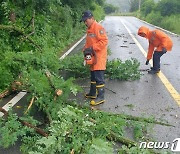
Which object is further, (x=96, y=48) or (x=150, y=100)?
(x=150, y=100)

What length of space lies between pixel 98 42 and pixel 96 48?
0.13 metres

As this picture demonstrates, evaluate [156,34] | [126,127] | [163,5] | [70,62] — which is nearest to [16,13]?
[70,62]

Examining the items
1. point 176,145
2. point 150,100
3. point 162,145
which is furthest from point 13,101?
point 176,145

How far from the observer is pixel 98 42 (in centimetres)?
661

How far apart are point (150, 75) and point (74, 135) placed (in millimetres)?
5973

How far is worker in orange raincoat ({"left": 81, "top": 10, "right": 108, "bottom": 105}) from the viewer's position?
6574 mm

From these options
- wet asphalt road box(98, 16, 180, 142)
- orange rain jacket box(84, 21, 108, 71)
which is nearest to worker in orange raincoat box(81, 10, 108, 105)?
orange rain jacket box(84, 21, 108, 71)

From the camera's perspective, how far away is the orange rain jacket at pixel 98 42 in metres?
6.57

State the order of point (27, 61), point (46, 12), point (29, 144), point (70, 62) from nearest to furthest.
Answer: point (29, 144) → point (27, 61) → point (70, 62) → point (46, 12)

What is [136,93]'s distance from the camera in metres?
7.61

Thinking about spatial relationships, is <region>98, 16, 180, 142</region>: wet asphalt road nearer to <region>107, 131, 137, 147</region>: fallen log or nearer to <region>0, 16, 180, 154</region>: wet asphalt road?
<region>0, 16, 180, 154</region>: wet asphalt road

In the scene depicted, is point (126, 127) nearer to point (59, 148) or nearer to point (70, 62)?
point (59, 148)

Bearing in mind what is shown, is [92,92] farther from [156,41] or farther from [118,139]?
[156,41]

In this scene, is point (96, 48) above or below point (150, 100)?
above
